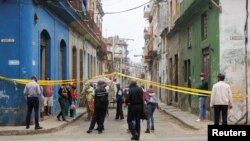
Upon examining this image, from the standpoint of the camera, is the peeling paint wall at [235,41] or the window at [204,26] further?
the window at [204,26]

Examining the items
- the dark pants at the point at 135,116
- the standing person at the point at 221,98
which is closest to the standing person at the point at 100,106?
the dark pants at the point at 135,116

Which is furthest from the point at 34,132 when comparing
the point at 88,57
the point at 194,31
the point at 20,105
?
the point at 88,57

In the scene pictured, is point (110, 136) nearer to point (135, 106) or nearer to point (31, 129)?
point (135, 106)

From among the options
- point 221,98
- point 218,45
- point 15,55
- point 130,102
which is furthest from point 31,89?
point 218,45

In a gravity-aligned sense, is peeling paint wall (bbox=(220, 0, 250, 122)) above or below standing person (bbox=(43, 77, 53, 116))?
above

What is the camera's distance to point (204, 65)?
71.6 feet

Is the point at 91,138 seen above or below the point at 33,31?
below

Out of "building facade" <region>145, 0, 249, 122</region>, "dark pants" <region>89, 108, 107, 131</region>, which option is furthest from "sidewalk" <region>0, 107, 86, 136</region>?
"building facade" <region>145, 0, 249, 122</region>

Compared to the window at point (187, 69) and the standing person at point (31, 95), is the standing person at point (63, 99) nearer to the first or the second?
the standing person at point (31, 95)

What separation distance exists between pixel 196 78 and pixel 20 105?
9013mm

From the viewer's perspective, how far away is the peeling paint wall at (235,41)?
18.1 m

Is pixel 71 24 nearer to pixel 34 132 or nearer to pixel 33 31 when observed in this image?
pixel 33 31

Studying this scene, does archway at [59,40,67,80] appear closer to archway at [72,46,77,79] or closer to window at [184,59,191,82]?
archway at [72,46,77,79]

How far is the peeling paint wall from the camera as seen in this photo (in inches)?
714
